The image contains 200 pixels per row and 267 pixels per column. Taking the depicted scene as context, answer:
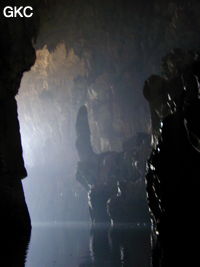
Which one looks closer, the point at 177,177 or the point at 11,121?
the point at 177,177

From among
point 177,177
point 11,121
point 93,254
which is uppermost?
point 11,121

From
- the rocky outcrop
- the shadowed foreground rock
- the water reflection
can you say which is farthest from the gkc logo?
the water reflection

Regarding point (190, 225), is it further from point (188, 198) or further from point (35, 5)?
point (35, 5)

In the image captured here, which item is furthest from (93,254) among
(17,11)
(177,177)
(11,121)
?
(17,11)

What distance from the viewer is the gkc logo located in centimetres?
2553

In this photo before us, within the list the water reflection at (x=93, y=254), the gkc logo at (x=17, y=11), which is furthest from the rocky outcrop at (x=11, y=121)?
the water reflection at (x=93, y=254)

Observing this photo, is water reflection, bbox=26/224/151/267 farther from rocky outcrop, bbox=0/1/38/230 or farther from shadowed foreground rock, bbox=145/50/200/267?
rocky outcrop, bbox=0/1/38/230

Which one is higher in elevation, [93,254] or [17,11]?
[17,11]

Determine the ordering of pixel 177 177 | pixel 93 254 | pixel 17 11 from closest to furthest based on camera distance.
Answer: pixel 93 254 → pixel 177 177 → pixel 17 11

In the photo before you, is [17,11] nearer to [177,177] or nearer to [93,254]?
[177,177]

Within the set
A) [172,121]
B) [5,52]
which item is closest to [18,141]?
[5,52]

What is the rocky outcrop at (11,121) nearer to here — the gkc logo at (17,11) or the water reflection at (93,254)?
the gkc logo at (17,11)

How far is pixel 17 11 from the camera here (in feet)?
88.7

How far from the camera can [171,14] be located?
159 ft
